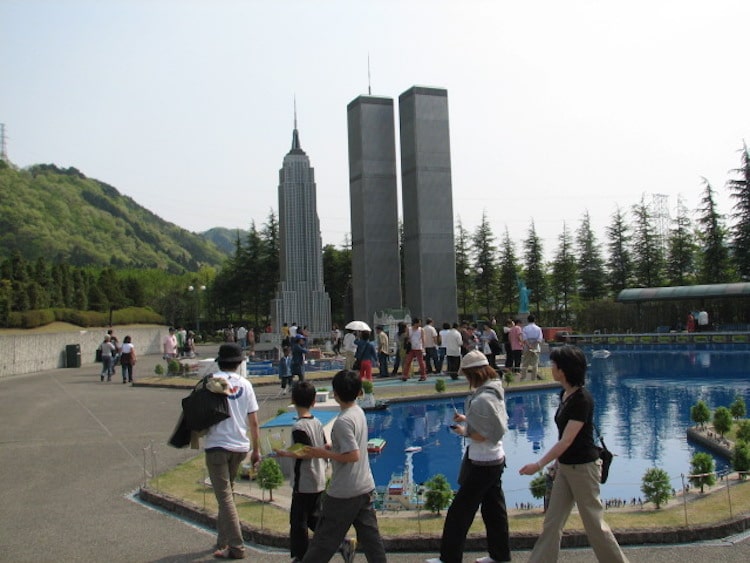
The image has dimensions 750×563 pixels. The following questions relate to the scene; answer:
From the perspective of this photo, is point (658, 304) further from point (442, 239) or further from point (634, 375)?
point (634, 375)

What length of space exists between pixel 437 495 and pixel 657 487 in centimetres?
200

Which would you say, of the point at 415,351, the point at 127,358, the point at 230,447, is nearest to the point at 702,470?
the point at 230,447

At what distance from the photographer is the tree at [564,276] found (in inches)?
1943

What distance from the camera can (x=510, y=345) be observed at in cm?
1916

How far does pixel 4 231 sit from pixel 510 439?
130 metres

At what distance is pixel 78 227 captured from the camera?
15338cm

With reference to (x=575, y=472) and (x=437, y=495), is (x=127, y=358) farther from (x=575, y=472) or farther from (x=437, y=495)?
(x=575, y=472)

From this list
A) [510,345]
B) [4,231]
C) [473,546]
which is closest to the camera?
[473,546]

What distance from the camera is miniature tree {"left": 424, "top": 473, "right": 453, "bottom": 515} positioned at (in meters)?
6.58

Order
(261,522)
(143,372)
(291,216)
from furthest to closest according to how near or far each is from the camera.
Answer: (291,216) → (143,372) → (261,522)

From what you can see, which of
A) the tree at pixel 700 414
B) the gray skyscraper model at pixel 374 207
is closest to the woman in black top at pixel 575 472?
the tree at pixel 700 414

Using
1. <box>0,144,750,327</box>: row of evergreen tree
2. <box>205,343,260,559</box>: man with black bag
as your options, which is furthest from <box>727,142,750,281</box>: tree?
<box>205,343,260,559</box>: man with black bag

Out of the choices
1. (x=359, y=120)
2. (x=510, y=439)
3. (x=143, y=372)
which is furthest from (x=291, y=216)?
(x=510, y=439)

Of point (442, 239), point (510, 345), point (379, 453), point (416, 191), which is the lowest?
point (379, 453)
